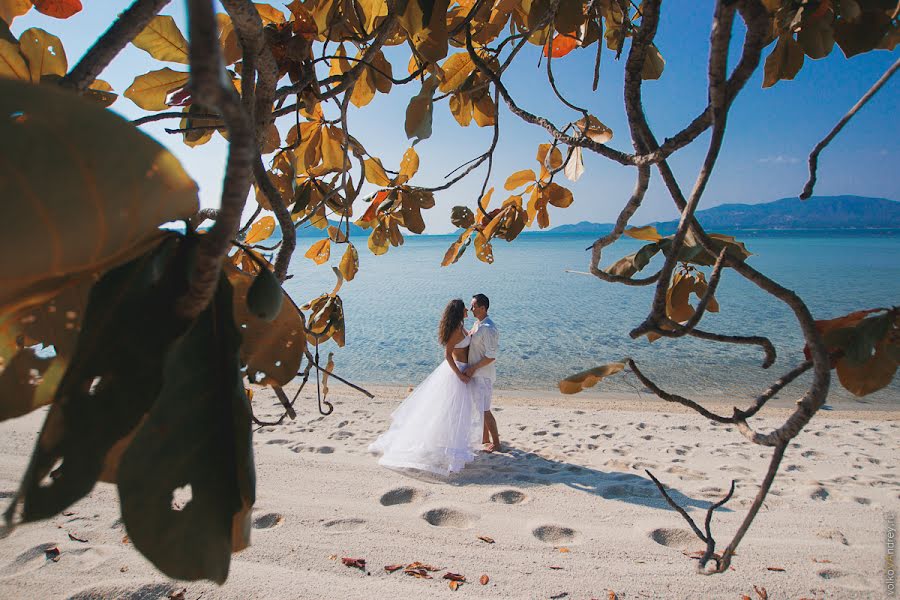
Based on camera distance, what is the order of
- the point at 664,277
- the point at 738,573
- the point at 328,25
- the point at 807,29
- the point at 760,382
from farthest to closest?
the point at 760,382 → the point at 738,573 → the point at 328,25 → the point at 807,29 → the point at 664,277

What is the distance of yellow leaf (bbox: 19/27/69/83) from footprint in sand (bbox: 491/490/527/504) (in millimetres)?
3782

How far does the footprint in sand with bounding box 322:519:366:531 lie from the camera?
3262mm

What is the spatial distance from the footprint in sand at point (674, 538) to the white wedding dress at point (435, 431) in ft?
5.84

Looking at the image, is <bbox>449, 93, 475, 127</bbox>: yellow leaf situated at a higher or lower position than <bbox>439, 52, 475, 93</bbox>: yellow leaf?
lower

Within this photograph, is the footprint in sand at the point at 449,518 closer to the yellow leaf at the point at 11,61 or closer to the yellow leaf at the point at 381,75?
the yellow leaf at the point at 381,75

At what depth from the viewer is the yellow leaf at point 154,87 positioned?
89 cm

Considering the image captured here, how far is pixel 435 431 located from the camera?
489 cm

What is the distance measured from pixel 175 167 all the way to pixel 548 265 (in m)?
38.0

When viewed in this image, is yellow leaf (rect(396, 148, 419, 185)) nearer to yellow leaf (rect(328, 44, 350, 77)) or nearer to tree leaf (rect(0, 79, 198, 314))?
yellow leaf (rect(328, 44, 350, 77))

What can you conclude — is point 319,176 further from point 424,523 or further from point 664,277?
point 424,523

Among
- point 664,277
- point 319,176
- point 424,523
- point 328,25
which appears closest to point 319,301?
point 319,176

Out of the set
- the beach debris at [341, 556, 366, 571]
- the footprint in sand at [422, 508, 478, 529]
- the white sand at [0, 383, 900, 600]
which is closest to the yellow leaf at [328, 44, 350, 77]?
the white sand at [0, 383, 900, 600]

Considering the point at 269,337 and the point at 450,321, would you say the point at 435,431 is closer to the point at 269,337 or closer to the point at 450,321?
the point at 450,321

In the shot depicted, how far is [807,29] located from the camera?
2.72 ft
